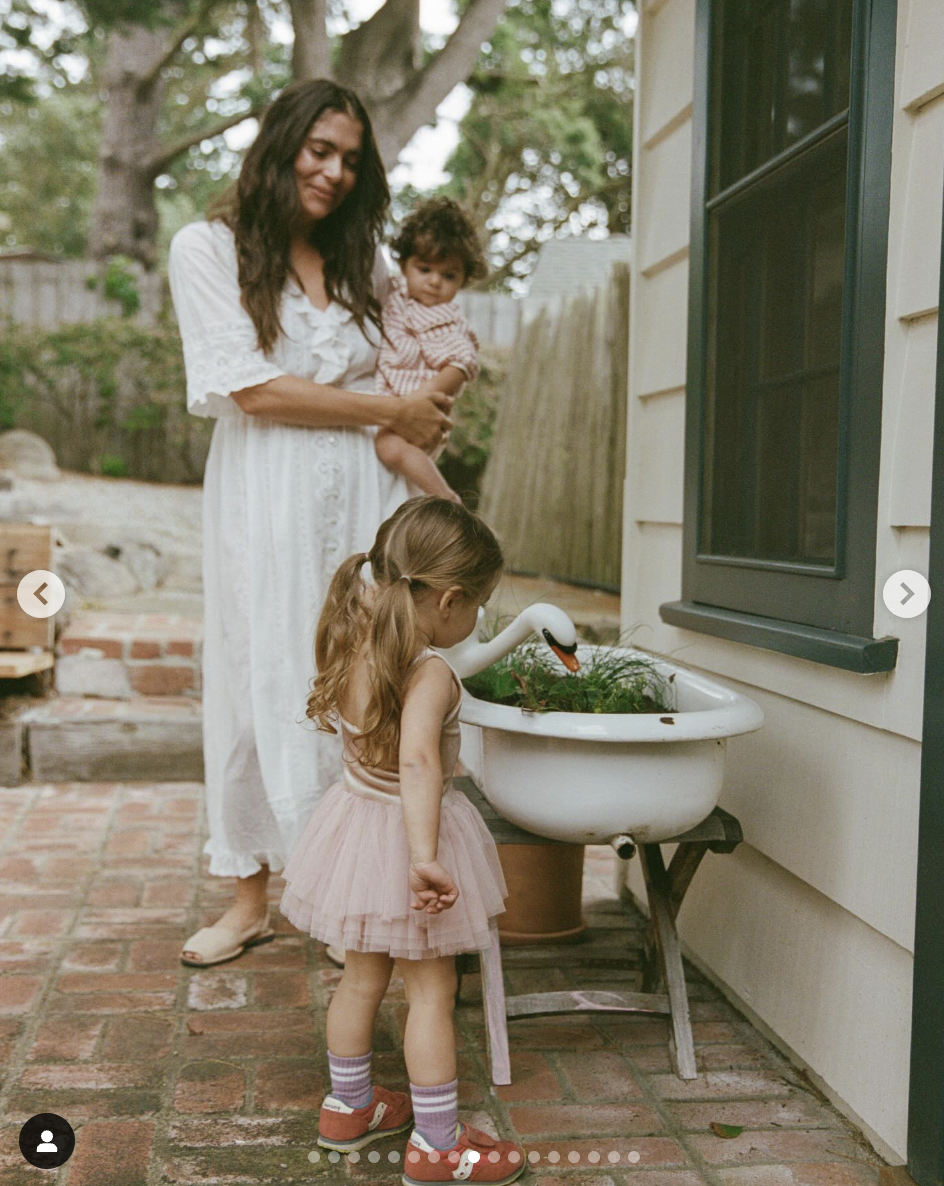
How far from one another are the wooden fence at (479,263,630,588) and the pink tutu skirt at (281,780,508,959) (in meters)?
3.85

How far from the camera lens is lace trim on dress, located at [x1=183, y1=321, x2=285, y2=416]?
2291 millimetres

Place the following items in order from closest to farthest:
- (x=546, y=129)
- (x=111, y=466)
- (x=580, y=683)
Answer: (x=580, y=683)
(x=111, y=466)
(x=546, y=129)

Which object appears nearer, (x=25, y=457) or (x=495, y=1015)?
(x=495, y=1015)

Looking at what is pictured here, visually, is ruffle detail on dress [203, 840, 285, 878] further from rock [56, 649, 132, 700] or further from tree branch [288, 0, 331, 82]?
tree branch [288, 0, 331, 82]

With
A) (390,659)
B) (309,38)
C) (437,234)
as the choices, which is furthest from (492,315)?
(390,659)

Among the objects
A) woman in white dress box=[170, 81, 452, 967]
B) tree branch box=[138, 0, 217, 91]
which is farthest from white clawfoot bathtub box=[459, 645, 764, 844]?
tree branch box=[138, 0, 217, 91]

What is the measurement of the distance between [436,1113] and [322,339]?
1.53 meters

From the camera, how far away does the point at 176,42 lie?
10289 millimetres

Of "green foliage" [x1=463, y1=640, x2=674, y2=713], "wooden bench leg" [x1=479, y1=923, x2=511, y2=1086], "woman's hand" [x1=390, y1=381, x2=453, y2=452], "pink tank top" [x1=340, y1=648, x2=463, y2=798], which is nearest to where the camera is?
"pink tank top" [x1=340, y1=648, x2=463, y2=798]

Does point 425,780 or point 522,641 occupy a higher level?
point 522,641

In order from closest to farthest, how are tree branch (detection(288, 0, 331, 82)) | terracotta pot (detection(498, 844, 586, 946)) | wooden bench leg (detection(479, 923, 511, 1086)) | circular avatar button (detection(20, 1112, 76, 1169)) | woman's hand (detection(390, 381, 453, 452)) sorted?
circular avatar button (detection(20, 1112, 76, 1169))
wooden bench leg (detection(479, 923, 511, 1086))
woman's hand (detection(390, 381, 453, 452))
terracotta pot (detection(498, 844, 586, 946))
tree branch (detection(288, 0, 331, 82))

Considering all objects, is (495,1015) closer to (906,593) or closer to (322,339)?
(906,593)

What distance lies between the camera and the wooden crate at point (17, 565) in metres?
3.86

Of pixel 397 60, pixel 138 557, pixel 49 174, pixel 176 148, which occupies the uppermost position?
pixel 49 174
